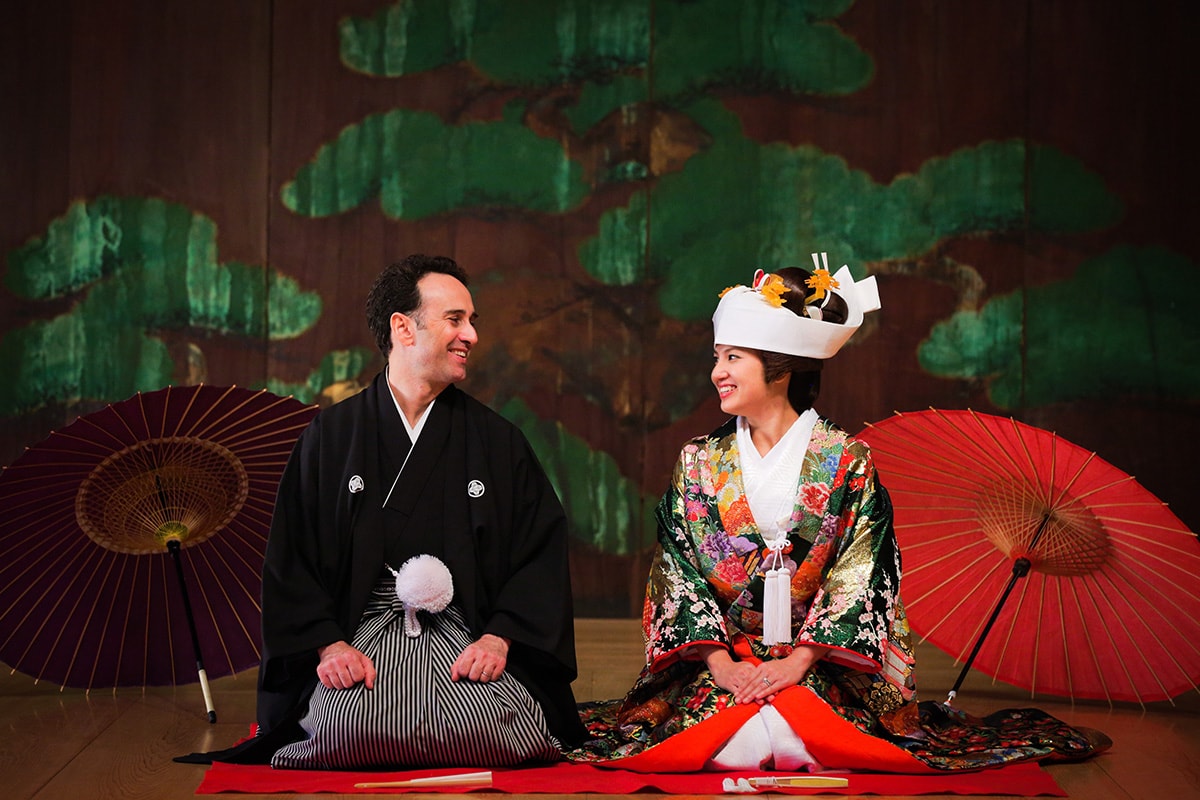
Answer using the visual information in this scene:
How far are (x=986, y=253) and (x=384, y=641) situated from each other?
136 inches

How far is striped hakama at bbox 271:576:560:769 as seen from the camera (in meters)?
3.10

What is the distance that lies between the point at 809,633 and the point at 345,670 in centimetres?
112

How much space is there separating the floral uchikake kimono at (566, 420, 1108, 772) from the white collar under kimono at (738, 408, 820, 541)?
0.02 meters

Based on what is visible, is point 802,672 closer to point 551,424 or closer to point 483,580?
point 483,580

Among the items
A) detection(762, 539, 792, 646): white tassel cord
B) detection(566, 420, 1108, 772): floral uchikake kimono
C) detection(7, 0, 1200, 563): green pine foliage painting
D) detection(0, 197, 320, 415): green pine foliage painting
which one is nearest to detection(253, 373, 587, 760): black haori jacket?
detection(566, 420, 1108, 772): floral uchikake kimono

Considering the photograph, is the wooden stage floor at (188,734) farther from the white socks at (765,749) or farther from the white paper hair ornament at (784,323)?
the white paper hair ornament at (784,323)

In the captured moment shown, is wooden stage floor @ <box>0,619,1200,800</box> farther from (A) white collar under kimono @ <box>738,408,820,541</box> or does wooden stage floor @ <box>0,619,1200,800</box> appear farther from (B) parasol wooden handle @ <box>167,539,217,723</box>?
(A) white collar under kimono @ <box>738,408,820,541</box>

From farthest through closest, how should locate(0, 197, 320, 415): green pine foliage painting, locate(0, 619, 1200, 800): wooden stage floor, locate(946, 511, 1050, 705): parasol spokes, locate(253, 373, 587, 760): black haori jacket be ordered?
locate(0, 197, 320, 415): green pine foliage painting → locate(946, 511, 1050, 705): parasol spokes → locate(253, 373, 587, 760): black haori jacket → locate(0, 619, 1200, 800): wooden stage floor

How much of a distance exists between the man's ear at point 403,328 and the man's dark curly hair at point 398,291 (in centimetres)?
2

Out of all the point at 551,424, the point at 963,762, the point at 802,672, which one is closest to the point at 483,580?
the point at 802,672

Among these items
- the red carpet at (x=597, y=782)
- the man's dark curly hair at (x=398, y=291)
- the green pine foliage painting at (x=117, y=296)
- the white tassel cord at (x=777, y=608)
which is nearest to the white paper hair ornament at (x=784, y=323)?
the white tassel cord at (x=777, y=608)

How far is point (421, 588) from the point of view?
10.5 feet

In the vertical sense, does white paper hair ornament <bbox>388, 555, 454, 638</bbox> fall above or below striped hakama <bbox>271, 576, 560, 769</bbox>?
above

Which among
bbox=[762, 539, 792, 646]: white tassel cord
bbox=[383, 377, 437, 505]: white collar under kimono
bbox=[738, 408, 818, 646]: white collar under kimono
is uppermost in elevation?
bbox=[383, 377, 437, 505]: white collar under kimono
